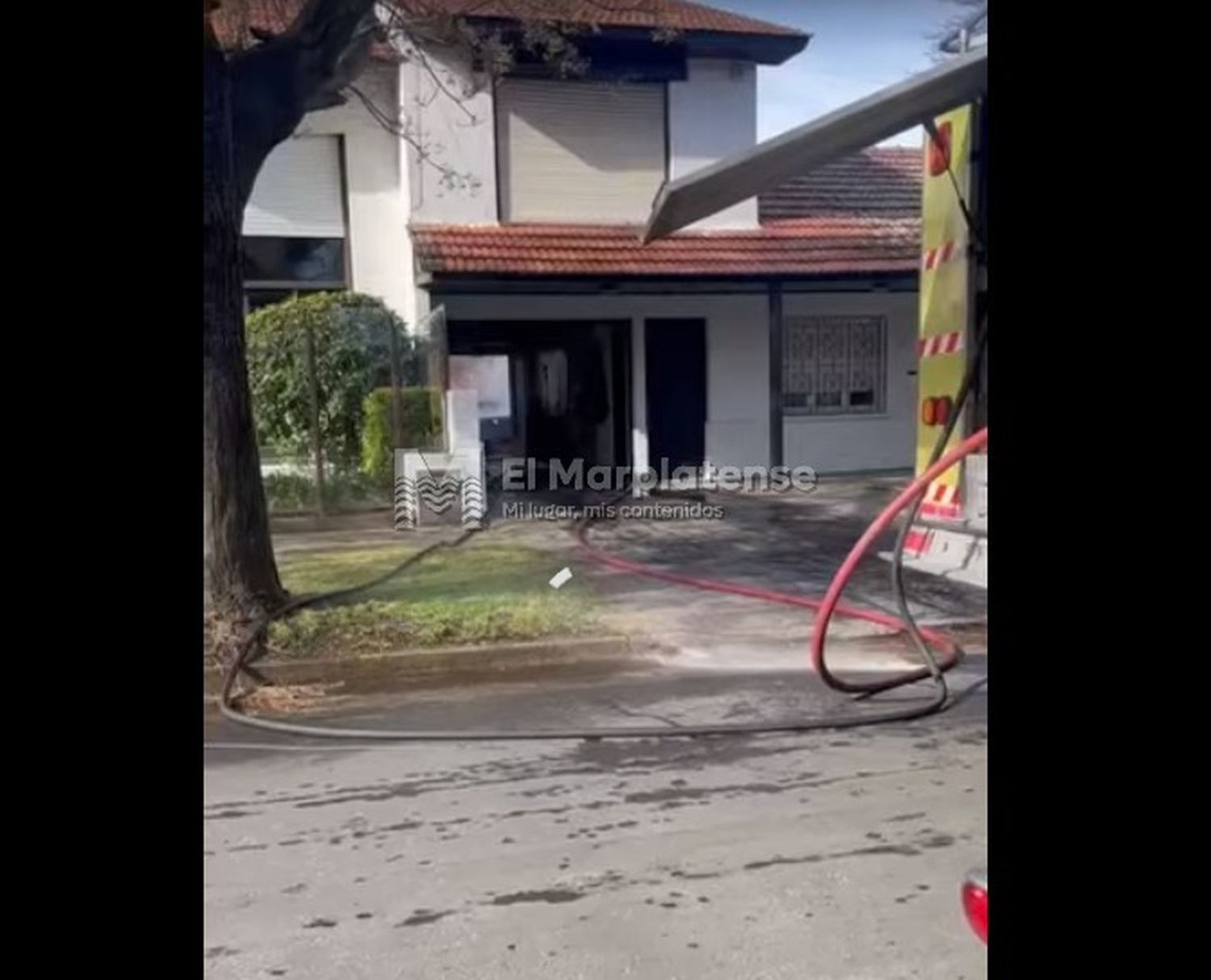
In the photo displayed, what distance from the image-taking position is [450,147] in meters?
13.8

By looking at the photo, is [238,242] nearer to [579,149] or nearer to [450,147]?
[450,147]

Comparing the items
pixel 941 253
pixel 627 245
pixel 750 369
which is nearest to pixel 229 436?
pixel 941 253

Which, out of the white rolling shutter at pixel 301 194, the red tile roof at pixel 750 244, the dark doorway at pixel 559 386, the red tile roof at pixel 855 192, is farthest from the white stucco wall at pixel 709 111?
the white rolling shutter at pixel 301 194

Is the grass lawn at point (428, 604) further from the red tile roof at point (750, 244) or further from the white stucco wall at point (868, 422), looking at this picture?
the white stucco wall at point (868, 422)

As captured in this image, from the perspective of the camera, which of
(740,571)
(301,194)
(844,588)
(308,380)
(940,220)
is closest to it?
(940,220)

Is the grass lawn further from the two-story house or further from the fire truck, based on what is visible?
the two-story house

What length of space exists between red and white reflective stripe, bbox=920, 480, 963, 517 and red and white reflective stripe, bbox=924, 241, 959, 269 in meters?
1.38

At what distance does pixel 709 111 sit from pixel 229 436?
1011 centimetres

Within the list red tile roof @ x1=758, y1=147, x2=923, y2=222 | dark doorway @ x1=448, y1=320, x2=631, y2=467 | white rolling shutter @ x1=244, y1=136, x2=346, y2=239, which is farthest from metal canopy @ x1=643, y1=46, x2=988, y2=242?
red tile roof @ x1=758, y1=147, x2=923, y2=222

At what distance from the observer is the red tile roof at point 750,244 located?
13.4 metres
